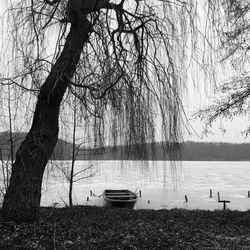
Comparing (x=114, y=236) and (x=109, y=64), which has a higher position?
(x=109, y=64)

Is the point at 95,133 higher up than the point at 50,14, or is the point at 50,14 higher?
the point at 50,14

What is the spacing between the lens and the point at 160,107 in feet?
12.6

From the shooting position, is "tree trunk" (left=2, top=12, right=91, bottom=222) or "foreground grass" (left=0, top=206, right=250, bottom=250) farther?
"tree trunk" (left=2, top=12, right=91, bottom=222)

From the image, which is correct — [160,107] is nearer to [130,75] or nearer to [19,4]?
[130,75]

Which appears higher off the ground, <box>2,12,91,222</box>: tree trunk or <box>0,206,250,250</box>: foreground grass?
<box>2,12,91,222</box>: tree trunk

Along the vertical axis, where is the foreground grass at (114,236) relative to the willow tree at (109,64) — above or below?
below

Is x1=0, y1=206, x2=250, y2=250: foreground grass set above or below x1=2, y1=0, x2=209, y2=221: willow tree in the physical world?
below

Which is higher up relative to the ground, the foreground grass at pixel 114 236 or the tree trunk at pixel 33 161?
the tree trunk at pixel 33 161

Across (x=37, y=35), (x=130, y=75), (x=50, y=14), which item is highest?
(x=50, y=14)

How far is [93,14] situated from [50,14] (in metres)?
0.51

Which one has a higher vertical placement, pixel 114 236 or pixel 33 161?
pixel 33 161

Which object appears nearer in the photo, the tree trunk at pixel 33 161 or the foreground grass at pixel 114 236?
the foreground grass at pixel 114 236

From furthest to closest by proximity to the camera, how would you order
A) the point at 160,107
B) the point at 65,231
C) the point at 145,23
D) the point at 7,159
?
1. the point at 7,159
2. the point at 65,231
3. the point at 145,23
4. the point at 160,107

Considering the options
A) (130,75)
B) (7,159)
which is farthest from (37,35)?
(7,159)
